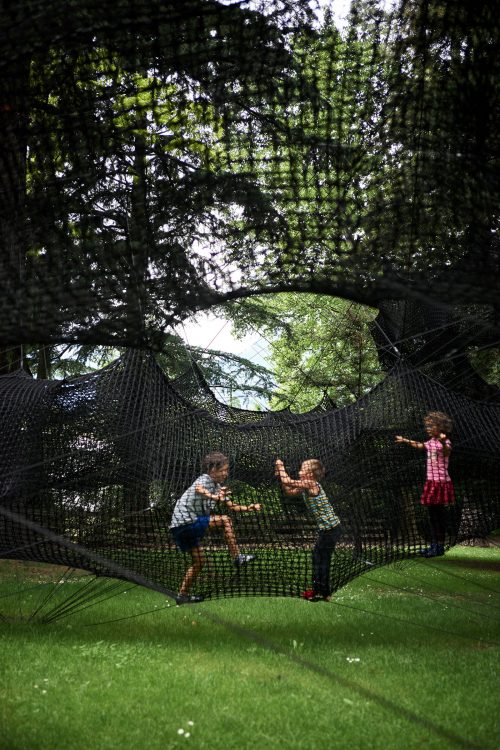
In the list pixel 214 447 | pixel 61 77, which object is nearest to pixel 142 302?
pixel 61 77

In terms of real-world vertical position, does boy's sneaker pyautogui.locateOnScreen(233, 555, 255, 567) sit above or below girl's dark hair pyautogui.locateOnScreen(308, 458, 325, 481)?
below

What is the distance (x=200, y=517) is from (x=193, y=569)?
0.38 metres

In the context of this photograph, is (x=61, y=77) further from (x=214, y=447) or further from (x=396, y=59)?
(x=214, y=447)

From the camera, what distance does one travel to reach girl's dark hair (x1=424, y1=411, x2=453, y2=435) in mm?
5422

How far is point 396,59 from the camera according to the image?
7.95 ft

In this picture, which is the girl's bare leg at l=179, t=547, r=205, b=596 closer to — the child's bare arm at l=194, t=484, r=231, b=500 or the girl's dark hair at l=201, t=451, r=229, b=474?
the child's bare arm at l=194, t=484, r=231, b=500

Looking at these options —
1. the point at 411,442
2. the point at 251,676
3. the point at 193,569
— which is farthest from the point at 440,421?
the point at 251,676

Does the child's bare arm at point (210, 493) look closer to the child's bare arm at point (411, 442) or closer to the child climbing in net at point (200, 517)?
the child climbing in net at point (200, 517)

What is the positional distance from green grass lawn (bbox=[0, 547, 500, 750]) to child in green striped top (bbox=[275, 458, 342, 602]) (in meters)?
0.40

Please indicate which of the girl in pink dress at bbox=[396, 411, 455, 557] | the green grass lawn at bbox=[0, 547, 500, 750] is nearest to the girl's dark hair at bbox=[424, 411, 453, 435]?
the girl in pink dress at bbox=[396, 411, 455, 557]

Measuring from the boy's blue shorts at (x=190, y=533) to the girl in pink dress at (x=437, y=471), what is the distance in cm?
167

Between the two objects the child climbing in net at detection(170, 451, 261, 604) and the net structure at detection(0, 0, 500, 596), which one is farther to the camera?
the child climbing in net at detection(170, 451, 261, 604)

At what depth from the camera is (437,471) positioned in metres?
5.45

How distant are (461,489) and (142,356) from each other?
272 cm
